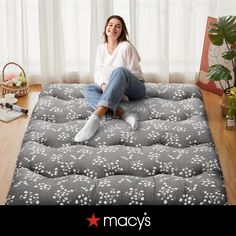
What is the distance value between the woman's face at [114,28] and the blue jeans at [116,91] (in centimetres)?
35

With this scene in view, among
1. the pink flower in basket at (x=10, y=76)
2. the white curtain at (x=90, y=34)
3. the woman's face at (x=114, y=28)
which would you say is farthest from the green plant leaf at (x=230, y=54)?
the pink flower in basket at (x=10, y=76)

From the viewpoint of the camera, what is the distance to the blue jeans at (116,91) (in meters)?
3.51

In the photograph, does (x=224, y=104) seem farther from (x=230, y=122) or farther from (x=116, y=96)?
(x=116, y=96)

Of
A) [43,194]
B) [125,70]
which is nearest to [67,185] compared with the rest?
[43,194]

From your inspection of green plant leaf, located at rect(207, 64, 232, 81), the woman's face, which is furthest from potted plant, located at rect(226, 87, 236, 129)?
the woman's face

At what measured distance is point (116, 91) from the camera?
3.54m

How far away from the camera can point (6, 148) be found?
3699 millimetres

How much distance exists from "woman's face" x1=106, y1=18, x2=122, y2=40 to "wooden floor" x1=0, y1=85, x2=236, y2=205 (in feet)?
2.99

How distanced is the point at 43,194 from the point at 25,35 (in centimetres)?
208

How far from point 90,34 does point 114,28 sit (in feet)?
2.29

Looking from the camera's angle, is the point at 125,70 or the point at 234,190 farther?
the point at 125,70

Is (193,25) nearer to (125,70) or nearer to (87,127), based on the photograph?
(125,70)

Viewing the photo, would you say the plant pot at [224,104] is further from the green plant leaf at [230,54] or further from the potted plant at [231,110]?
the green plant leaf at [230,54]
